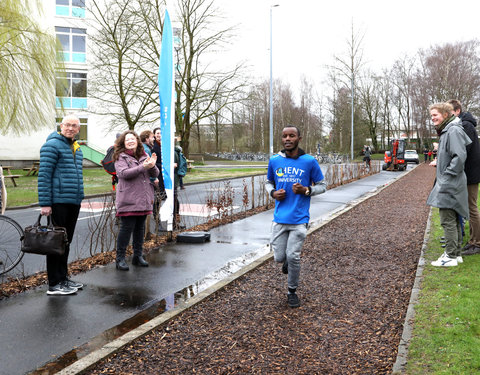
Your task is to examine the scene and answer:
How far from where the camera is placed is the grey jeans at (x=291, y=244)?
4.78 m

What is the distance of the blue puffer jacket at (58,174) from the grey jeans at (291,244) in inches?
86.2

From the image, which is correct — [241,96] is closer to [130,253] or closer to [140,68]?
[140,68]

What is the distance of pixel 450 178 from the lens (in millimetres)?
5844

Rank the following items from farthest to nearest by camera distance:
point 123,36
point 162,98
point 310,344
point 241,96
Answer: point 241,96 < point 123,36 < point 162,98 < point 310,344

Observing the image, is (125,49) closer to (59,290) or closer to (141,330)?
(59,290)

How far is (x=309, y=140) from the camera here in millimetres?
71062

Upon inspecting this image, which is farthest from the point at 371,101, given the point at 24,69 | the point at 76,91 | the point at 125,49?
the point at 24,69

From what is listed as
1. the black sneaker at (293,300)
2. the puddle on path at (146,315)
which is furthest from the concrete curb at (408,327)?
the puddle on path at (146,315)

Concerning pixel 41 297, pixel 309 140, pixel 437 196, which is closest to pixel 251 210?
pixel 437 196

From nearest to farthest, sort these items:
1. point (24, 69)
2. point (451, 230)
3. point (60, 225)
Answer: point (60, 225) → point (451, 230) → point (24, 69)

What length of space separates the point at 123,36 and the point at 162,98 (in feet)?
76.3

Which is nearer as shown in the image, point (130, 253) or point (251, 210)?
point (130, 253)

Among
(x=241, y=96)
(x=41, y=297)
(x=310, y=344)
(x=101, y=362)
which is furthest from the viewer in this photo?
(x=241, y=96)

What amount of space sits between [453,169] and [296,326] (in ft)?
9.56
